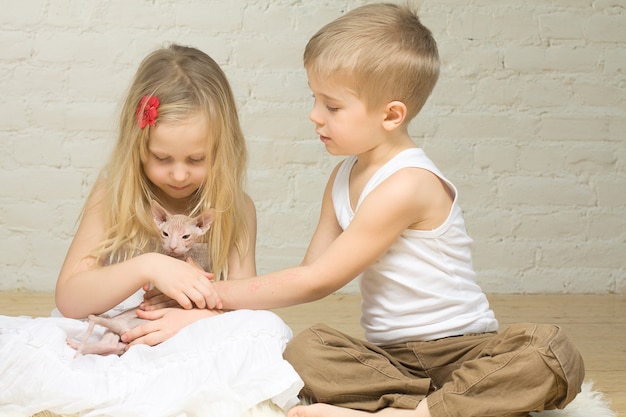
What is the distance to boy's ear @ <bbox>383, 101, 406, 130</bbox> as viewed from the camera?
181cm

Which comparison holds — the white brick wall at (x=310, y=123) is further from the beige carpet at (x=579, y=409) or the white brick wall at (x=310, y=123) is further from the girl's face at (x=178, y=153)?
the beige carpet at (x=579, y=409)

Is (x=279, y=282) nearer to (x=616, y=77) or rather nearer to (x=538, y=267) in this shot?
(x=538, y=267)

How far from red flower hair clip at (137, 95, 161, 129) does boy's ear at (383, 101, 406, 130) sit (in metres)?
0.51

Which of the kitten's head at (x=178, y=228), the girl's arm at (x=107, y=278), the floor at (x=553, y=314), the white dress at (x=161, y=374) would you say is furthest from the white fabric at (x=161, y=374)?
the floor at (x=553, y=314)

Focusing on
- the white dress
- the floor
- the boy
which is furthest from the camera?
the floor

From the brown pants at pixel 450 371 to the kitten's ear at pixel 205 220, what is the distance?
0.34 metres

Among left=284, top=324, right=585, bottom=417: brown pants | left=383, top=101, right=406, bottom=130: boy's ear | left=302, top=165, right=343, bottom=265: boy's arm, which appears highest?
left=383, top=101, right=406, bottom=130: boy's ear

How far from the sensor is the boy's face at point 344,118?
5.93 feet

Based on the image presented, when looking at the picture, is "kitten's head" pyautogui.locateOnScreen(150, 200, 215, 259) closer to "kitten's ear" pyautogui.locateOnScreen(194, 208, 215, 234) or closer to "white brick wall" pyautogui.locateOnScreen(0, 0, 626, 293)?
"kitten's ear" pyautogui.locateOnScreen(194, 208, 215, 234)

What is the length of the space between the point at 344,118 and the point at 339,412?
0.59 m

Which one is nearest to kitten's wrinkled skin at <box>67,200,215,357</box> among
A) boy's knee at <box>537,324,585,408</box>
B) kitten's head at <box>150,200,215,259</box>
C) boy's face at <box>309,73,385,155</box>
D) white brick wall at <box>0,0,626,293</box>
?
kitten's head at <box>150,200,215,259</box>

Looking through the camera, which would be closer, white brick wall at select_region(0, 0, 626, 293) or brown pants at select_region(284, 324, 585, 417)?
brown pants at select_region(284, 324, 585, 417)

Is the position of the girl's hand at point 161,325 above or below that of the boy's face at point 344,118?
below

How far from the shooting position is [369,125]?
1.82m
